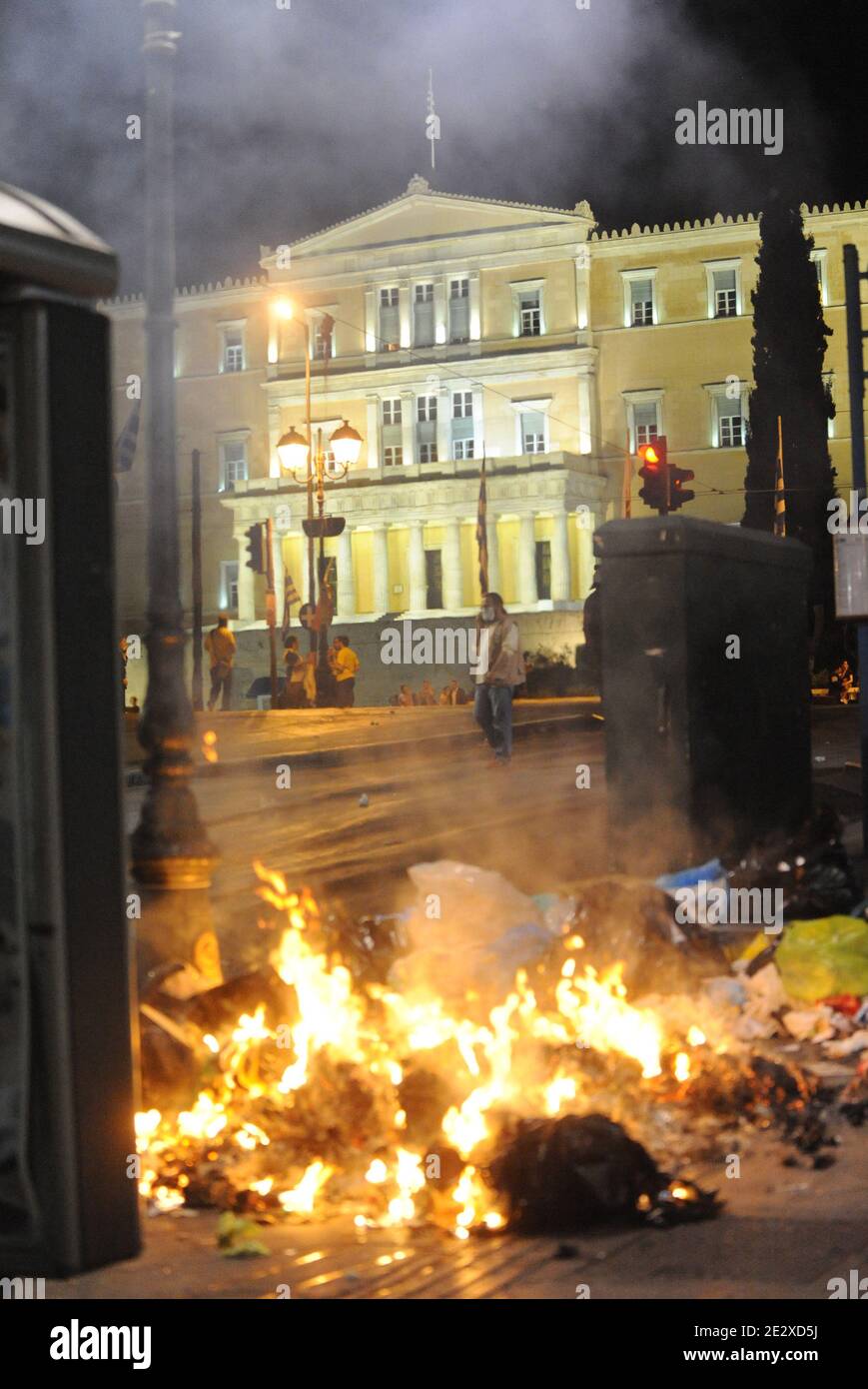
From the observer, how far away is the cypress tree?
3020cm

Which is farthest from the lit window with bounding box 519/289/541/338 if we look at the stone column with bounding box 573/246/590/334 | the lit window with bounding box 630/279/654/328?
the lit window with bounding box 630/279/654/328

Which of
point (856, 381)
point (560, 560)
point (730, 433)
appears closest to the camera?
point (856, 381)

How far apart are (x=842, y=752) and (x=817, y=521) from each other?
13.4 meters

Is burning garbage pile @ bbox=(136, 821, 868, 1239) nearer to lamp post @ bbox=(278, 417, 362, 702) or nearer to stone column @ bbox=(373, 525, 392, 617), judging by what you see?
lamp post @ bbox=(278, 417, 362, 702)

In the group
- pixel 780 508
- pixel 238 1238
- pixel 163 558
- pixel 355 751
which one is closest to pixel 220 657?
pixel 780 508

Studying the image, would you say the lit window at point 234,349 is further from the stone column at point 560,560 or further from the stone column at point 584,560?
the stone column at point 584,560

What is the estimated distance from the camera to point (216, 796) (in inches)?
524

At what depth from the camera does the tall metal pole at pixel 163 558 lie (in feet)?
19.6

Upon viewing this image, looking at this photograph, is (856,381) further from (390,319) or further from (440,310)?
(390,319)

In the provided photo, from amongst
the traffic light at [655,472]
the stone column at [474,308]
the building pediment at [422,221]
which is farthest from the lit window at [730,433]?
the traffic light at [655,472]

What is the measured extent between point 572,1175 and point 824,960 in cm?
251

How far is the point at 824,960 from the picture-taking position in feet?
22.1
